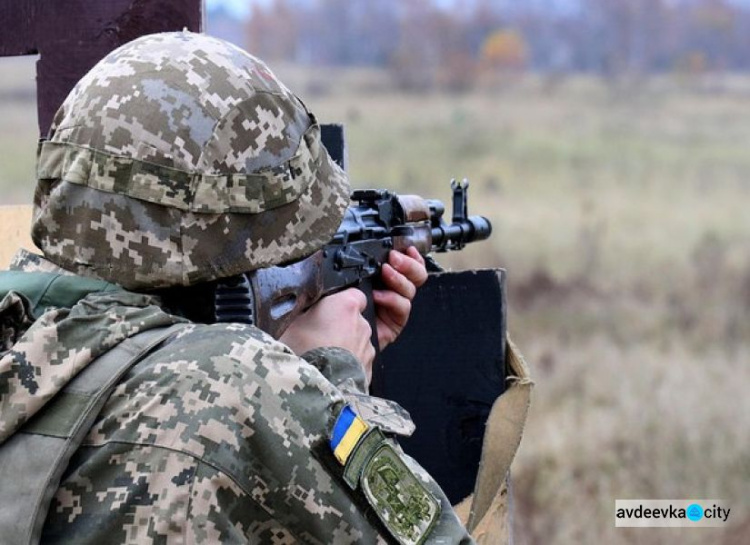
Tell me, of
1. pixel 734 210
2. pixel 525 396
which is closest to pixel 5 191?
pixel 734 210

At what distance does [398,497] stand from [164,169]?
1.96 feet

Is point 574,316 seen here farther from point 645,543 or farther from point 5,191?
point 5,191

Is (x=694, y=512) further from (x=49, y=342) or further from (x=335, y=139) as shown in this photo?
(x=49, y=342)

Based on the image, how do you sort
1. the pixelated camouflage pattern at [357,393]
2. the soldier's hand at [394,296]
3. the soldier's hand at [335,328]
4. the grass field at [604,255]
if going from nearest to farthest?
1. the pixelated camouflage pattern at [357,393]
2. the soldier's hand at [335,328]
3. the soldier's hand at [394,296]
4. the grass field at [604,255]

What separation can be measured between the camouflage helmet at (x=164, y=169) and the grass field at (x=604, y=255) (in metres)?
4.28

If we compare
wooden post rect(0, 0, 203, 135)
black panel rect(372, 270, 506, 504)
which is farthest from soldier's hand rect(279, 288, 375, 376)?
wooden post rect(0, 0, 203, 135)

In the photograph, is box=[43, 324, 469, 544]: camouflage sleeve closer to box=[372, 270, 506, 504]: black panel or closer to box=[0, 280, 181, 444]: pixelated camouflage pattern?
box=[0, 280, 181, 444]: pixelated camouflage pattern

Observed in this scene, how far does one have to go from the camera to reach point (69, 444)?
1691mm

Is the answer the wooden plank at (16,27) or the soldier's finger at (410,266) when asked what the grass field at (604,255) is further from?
the wooden plank at (16,27)

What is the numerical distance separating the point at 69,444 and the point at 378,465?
44 centimetres

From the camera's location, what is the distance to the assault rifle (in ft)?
6.82

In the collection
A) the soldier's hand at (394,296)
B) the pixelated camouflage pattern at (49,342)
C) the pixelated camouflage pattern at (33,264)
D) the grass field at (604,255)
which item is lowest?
the grass field at (604,255)

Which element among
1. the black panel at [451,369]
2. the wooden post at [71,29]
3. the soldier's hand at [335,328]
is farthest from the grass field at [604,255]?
the soldier's hand at [335,328]

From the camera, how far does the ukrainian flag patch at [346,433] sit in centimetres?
176
